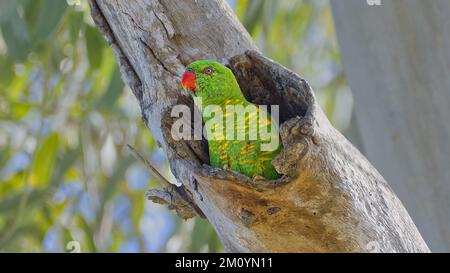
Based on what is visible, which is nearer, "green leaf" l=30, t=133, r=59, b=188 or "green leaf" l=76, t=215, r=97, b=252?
"green leaf" l=76, t=215, r=97, b=252

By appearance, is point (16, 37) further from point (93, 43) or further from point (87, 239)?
point (87, 239)

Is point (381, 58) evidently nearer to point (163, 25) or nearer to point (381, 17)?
point (381, 17)

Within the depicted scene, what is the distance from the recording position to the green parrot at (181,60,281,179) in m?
1.75

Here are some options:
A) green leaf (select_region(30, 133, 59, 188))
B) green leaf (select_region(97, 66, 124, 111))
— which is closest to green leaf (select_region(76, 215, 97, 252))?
green leaf (select_region(30, 133, 59, 188))

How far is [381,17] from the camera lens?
2623 millimetres

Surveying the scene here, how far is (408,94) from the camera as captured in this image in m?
2.56

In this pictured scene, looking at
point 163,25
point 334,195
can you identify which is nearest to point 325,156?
point 334,195

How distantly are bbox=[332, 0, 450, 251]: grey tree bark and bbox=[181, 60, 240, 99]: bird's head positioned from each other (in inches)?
35.2

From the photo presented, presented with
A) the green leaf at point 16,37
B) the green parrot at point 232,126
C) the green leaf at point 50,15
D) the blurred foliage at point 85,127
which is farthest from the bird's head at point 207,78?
the green leaf at point 16,37

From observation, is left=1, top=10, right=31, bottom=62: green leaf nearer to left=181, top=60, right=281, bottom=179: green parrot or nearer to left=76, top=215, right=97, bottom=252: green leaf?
left=76, top=215, right=97, bottom=252: green leaf

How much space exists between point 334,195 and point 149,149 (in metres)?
2.37

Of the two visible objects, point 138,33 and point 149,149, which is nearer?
point 138,33

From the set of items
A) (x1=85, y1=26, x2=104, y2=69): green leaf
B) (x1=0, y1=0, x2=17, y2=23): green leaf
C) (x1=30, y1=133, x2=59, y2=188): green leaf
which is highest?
(x1=85, y1=26, x2=104, y2=69): green leaf
